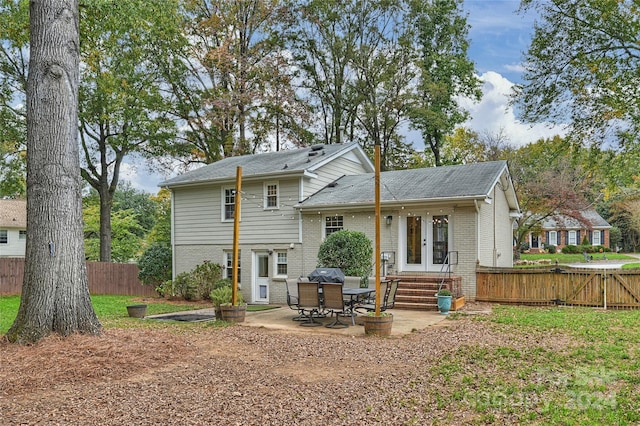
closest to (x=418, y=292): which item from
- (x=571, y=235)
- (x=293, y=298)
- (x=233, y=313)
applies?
(x=293, y=298)

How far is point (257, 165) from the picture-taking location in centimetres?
1864

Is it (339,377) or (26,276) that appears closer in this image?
(339,377)

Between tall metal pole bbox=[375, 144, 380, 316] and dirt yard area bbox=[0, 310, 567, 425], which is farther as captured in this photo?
tall metal pole bbox=[375, 144, 380, 316]

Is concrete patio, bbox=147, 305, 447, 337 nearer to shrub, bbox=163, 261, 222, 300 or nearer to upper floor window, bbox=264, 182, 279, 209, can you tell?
shrub, bbox=163, 261, 222, 300

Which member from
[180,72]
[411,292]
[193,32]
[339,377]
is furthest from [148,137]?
[339,377]

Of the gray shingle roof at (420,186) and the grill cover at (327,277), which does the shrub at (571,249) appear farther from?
the grill cover at (327,277)

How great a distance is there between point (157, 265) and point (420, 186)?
11.5m

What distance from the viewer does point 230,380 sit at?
5961 millimetres

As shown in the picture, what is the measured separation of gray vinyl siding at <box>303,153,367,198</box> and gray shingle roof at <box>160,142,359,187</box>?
0.45 metres

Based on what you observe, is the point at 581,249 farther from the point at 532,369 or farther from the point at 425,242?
the point at 532,369

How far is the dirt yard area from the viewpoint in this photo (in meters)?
4.70

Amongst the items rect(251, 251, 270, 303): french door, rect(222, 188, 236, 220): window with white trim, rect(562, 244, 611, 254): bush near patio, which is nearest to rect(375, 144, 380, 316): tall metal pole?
rect(251, 251, 270, 303): french door

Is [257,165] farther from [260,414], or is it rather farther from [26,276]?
[260,414]

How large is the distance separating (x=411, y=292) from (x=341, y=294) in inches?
177
